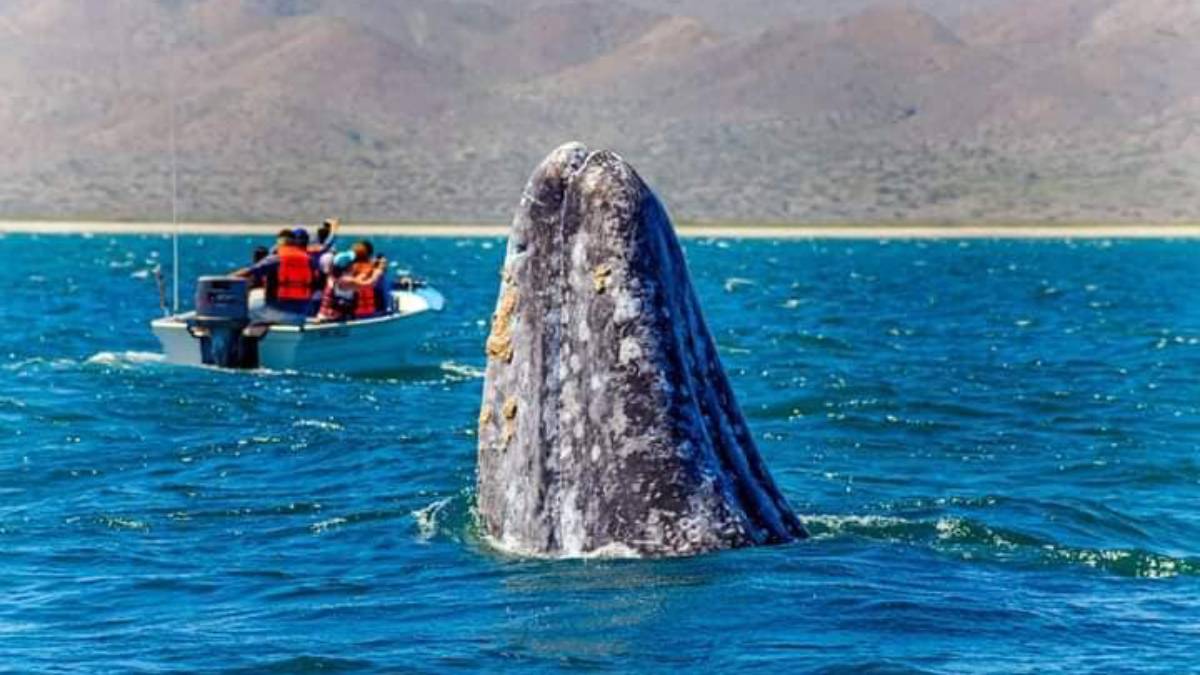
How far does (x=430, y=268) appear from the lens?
80438mm

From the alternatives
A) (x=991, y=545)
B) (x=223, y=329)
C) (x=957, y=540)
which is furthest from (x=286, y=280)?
(x=991, y=545)

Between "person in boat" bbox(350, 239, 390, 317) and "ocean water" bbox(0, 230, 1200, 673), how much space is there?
3.17ft

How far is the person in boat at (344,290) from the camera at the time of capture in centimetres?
2580

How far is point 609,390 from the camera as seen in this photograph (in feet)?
31.9

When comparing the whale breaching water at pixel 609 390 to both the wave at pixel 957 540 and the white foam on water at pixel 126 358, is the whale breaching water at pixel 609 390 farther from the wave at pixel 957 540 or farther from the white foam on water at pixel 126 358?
the white foam on water at pixel 126 358

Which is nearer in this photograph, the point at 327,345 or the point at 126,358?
the point at 327,345

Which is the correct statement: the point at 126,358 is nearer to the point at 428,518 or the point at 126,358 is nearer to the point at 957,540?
the point at 428,518

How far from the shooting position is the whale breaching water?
9633 mm

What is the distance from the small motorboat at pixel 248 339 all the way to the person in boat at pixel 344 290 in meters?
0.38

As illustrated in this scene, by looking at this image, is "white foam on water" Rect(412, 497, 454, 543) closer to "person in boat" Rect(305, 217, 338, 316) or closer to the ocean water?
the ocean water

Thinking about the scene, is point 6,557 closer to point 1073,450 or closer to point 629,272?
point 629,272

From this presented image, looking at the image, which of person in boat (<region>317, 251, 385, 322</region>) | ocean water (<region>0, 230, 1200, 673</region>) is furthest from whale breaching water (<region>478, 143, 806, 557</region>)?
person in boat (<region>317, 251, 385, 322</region>)

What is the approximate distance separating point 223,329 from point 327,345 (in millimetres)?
1221

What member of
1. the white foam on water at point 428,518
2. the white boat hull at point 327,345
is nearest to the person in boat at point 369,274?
the white boat hull at point 327,345
